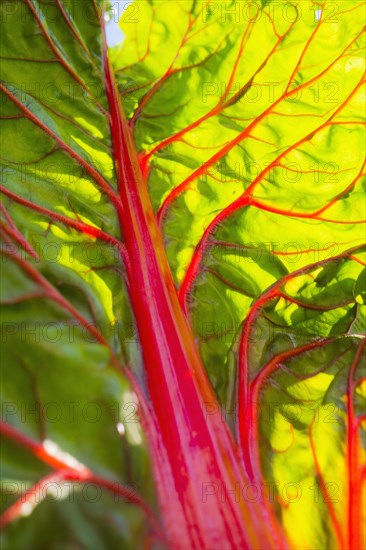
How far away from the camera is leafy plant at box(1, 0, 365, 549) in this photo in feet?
5.68

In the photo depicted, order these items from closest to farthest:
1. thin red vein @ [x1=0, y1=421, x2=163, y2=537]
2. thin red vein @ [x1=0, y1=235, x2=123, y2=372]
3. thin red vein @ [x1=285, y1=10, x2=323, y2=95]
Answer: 1. thin red vein @ [x1=0, y1=421, x2=163, y2=537]
2. thin red vein @ [x1=0, y1=235, x2=123, y2=372]
3. thin red vein @ [x1=285, y1=10, x2=323, y2=95]

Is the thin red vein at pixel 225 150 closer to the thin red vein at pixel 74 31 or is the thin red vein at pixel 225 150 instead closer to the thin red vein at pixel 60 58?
the thin red vein at pixel 60 58

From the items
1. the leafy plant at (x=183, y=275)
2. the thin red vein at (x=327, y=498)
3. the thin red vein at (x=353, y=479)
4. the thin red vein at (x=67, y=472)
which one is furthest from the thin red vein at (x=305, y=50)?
the thin red vein at (x=67, y=472)

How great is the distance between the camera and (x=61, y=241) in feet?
6.99

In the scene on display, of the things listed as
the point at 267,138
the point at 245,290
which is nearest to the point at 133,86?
the point at 267,138

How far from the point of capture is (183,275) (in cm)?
226

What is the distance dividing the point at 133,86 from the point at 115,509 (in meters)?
1.65

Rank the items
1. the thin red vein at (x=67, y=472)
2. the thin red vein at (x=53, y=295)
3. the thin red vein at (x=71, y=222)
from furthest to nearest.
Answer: the thin red vein at (x=71, y=222)
the thin red vein at (x=53, y=295)
the thin red vein at (x=67, y=472)

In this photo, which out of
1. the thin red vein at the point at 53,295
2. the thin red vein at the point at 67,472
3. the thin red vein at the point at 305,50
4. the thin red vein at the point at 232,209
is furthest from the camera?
the thin red vein at the point at 305,50

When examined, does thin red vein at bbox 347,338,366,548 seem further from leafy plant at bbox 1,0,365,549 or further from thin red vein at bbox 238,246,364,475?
thin red vein at bbox 238,246,364,475

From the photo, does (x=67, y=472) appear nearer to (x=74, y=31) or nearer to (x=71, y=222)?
(x=71, y=222)

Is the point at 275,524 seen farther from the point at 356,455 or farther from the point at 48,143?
the point at 48,143

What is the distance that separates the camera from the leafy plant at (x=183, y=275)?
173cm

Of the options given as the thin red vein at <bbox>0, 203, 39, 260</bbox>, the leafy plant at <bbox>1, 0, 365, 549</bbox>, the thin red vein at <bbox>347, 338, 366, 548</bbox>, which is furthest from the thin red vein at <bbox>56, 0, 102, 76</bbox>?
the thin red vein at <bbox>347, 338, 366, 548</bbox>
